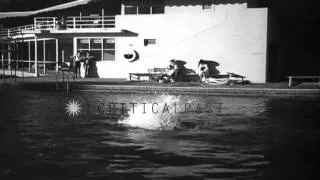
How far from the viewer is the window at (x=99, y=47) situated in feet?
102

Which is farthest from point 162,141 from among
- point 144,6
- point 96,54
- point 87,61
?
point 96,54

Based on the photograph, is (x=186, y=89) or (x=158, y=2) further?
(x=158, y=2)

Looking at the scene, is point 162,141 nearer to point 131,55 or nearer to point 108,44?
point 131,55

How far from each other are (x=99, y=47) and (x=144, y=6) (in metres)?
4.11

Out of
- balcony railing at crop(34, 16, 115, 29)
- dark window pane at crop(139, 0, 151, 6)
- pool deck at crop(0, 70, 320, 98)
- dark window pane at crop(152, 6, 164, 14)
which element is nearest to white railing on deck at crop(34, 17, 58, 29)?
balcony railing at crop(34, 16, 115, 29)

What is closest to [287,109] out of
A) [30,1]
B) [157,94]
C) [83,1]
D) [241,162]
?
[157,94]

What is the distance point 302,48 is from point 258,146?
21.2 metres

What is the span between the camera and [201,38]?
27625mm

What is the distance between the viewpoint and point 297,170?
9.04 meters

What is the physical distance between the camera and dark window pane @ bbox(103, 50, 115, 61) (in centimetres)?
3136

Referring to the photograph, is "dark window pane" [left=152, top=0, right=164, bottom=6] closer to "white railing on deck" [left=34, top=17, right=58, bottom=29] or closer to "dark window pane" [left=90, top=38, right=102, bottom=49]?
"dark window pane" [left=90, top=38, right=102, bottom=49]

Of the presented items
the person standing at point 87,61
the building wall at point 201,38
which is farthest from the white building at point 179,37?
the person standing at point 87,61

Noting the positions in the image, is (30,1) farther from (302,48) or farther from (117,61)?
(302,48)

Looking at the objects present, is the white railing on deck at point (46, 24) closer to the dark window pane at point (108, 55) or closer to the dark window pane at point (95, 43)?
the dark window pane at point (95, 43)
